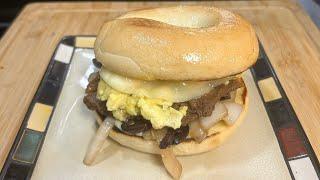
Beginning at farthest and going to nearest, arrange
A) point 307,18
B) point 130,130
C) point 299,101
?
point 307,18 → point 299,101 → point 130,130

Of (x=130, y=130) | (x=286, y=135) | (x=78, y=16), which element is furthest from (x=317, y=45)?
(x=78, y=16)

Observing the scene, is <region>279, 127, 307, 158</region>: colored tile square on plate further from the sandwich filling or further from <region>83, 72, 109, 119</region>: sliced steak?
<region>83, 72, 109, 119</region>: sliced steak

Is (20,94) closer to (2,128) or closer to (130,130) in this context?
(2,128)

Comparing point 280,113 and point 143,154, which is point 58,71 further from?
point 280,113

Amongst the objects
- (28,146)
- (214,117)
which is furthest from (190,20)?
(28,146)

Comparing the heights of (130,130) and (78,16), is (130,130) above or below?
above

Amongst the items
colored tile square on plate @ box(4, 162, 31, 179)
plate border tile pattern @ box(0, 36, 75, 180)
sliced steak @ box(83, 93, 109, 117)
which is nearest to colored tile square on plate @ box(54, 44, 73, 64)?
plate border tile pattern @ box(0, 36, 75, 180)

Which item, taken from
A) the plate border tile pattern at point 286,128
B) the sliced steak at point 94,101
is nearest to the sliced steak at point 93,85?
the sliced steak at point 94,101
